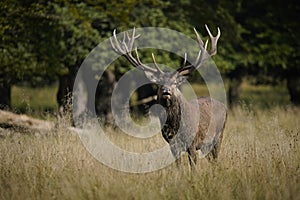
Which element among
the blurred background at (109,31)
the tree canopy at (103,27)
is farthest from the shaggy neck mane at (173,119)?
the tree canopy at (103,27)

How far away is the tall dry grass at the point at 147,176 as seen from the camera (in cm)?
538

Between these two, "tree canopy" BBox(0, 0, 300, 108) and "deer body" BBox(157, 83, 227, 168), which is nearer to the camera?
"deer body" BBox(157, 83, 227, 168)

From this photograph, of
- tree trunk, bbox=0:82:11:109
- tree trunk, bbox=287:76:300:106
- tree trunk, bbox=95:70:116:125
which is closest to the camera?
tree trunk, bbox=0:82:11:109

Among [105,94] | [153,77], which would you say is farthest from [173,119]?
[105,94]

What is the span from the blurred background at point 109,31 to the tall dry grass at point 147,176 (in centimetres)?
344

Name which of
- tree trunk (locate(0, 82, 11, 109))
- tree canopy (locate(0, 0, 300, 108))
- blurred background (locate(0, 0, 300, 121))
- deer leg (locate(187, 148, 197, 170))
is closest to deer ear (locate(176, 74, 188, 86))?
deer leg (locate(187, 148, 197, 170))

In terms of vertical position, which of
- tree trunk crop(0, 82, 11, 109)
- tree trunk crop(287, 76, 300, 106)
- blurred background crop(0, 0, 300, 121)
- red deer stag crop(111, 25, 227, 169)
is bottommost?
tree trunk crop(287, 76, 300, 106)

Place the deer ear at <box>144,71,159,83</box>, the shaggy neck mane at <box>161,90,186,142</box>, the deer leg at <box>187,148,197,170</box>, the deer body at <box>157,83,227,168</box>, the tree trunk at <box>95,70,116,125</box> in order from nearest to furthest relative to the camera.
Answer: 1. the deer leg at <box>187,148,197,170</box>
2. the deer body at <box>157,83,227,168</box>
3. the shaggy neck mane at <box>161,90,186,142</box>
4. the deer ear at <box>144,71,159,83</box>
5. the tree trunk at <box>95,70,116,125</box>

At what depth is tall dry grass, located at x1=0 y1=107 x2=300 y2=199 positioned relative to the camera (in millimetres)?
5379

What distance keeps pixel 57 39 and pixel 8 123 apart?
4427 mm

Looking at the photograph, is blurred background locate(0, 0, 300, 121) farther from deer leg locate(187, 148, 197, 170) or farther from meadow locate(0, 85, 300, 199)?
deer leg locate(187, 148, 197, 170)

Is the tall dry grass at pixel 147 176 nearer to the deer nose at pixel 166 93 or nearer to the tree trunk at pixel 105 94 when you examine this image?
the deer nose at pixel 166 93

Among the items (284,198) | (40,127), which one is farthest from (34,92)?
(284,198)

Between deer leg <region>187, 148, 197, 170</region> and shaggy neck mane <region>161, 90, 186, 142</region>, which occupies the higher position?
shaggy neck mane <region>161, 90, 186, 142</region>
